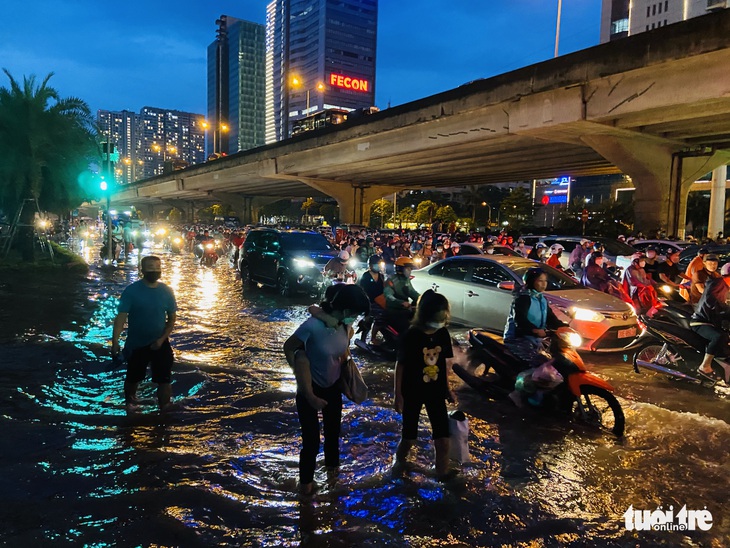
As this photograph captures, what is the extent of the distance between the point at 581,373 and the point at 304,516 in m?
3.15

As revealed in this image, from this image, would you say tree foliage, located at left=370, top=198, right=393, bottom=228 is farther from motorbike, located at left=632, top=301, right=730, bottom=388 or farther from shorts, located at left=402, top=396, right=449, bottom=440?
shorts, located at left=402, top=396, right=449, bottom=440

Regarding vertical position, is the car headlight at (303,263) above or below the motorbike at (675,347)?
above

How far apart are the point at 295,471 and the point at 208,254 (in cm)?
1934

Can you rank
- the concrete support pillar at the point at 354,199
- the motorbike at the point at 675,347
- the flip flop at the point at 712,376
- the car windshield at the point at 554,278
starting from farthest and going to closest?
the concrete support pillar at the point at 354,199
the car windshield at the point at 554,278
the motorbike at the point at 675,347
the flip flop at the point at 712,376

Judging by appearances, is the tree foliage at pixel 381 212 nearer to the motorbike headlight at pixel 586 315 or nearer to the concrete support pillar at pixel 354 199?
the concrete support pillar at pixel 354 199

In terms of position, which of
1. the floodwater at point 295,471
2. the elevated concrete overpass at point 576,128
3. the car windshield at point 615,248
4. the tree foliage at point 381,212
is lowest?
the floodwater at point 295,471

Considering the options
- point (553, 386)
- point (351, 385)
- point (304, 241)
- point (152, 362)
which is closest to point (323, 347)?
point (351, 385)

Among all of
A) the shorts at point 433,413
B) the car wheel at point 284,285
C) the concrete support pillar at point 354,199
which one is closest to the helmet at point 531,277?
the shorts at point 433,413

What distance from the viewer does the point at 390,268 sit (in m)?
16.6

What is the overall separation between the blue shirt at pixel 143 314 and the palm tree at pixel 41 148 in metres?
15.9

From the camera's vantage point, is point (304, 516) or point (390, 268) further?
point (390, 268)

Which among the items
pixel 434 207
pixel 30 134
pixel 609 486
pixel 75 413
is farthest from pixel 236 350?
pixel 434 207

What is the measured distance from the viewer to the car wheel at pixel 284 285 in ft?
47.2

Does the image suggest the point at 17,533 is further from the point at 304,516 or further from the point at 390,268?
the point at 390,268
